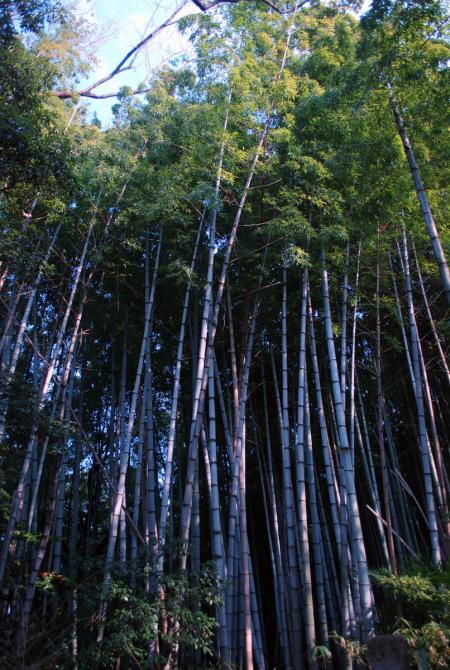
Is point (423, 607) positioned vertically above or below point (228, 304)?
below

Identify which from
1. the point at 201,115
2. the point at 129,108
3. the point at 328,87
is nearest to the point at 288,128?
the point at 328,87

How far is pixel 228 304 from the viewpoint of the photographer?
591cm

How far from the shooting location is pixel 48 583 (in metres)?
4.50

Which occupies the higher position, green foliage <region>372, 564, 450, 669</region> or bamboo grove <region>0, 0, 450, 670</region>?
bamboo grove <region>0, 0, 450, 670</region>

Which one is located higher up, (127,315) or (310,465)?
(127,315)

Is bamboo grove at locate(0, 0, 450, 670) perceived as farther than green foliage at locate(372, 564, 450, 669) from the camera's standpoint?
Yes

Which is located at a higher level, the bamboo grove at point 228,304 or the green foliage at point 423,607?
the bamboo grove at point 228,304

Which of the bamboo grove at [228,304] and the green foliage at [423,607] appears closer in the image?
the green foliage at [423,607]

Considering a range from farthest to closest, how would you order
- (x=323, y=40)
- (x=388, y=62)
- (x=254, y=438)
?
1. (x=254, y=438)
2. (x=323, y=40)
3. (x=388, y=62)

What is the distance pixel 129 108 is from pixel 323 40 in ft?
7.79

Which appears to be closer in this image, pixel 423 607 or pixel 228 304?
pixel 423 607

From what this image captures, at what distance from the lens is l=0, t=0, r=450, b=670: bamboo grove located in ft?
13.4

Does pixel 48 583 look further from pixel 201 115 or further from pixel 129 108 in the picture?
pixel 129 108

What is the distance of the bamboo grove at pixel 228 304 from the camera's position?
4074mm
